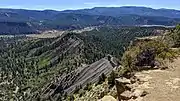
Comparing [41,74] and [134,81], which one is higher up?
[134,81]

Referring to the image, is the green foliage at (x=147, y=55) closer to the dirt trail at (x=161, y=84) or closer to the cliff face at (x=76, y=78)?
the dirt trail at (x=161, y=84)

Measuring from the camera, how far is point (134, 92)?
2253cm

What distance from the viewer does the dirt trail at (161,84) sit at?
856 inches

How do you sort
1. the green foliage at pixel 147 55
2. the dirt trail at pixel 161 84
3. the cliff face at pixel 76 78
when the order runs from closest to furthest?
the dirt trail at pixel 161 84 → the green foliage at pixel 147 55 → the cliff face at pixel 76 78

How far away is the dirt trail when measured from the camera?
71.3ft

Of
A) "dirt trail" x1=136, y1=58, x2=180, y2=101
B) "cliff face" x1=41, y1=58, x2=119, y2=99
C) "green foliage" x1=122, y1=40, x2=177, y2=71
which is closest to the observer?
"dirt trail" x1=136, y1=58, x2=180, y2=101

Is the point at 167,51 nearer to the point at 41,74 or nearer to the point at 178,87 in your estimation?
the point at 178,87

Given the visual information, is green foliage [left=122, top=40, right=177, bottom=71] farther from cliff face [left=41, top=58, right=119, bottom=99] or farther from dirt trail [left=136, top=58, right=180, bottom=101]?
cliff face [left=41, top=58, right=119, bottom=99]

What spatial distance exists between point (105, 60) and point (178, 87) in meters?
116

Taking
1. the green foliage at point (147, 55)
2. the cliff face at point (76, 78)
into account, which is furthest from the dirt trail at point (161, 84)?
the cliff face at point (76, 78)

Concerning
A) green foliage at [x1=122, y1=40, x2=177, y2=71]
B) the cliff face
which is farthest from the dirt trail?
the cliff face

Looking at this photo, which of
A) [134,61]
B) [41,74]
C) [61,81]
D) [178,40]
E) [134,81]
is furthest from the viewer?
[41,74]

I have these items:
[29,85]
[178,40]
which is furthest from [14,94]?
[178,40]

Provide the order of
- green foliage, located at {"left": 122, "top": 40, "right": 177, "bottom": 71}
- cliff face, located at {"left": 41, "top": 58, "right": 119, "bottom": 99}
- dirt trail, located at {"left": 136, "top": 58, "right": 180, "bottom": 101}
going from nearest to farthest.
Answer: dirt trail, located at {"left": 136, "top": 58, "right": 180, "bottom": 101}, green foliage, located at {"left": 122, "top": 40, "right": 177, "bottom": 71}, cliff face, located at {"left": 41, "top": 58, "right": 119, "bottom": 99}
